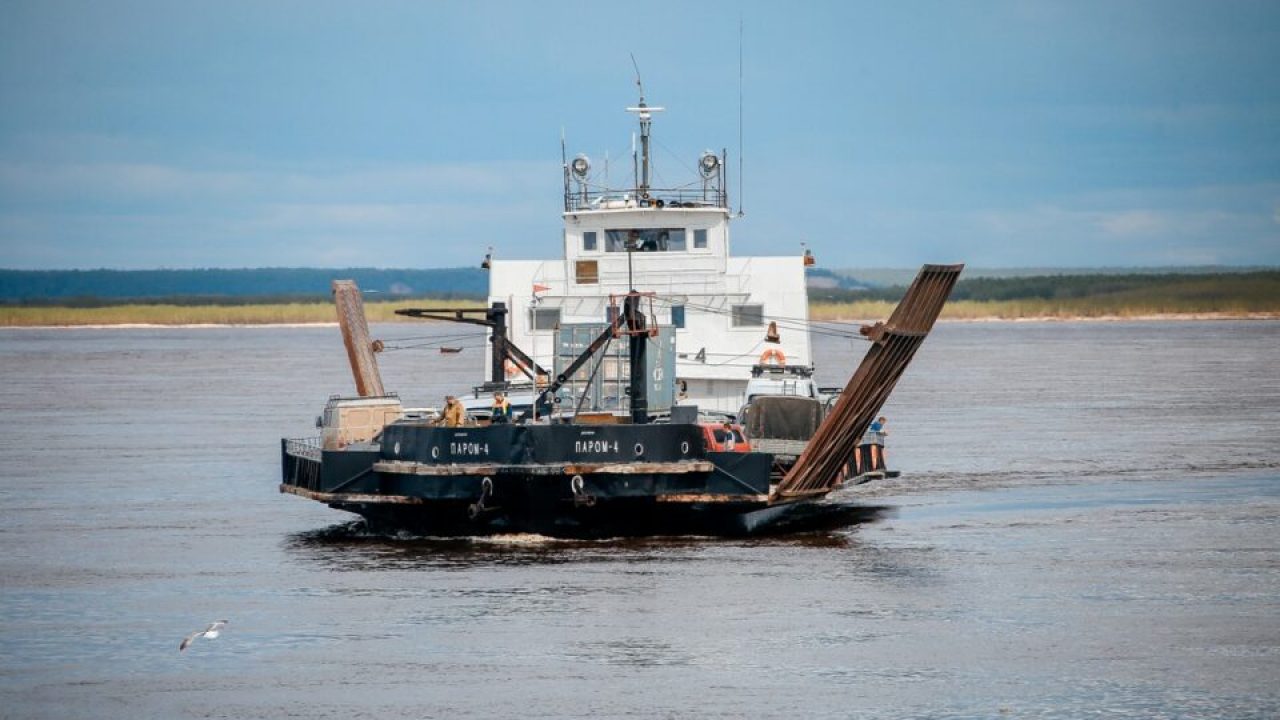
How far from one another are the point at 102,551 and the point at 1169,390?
157ft

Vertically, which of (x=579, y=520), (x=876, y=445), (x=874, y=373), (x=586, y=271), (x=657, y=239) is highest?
(x=657, y=239)

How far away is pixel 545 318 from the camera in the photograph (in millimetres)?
38375

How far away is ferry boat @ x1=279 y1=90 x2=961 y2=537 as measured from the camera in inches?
1130

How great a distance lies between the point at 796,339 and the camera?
3806 cm

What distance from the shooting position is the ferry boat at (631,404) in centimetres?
2870

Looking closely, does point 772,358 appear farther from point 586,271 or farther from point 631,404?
point 631,404

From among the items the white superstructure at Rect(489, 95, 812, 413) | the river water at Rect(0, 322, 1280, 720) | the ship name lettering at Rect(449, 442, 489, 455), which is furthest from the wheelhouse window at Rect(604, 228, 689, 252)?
→ the ship name lettering at Rect(449, 442, 489, 455)

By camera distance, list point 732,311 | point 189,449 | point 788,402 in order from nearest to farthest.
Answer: point 788,402, point 732,311, point 189,449

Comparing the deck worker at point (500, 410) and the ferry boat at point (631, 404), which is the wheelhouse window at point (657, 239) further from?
the deck worker at point (500, 410)

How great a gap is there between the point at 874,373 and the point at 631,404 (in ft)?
12.8

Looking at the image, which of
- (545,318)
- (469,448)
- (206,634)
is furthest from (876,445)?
(206,634)

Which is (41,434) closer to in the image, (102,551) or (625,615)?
(102,551)

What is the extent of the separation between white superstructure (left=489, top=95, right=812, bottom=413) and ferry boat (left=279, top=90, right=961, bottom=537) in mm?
40

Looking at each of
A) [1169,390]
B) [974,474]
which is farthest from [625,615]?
[1169,390]
